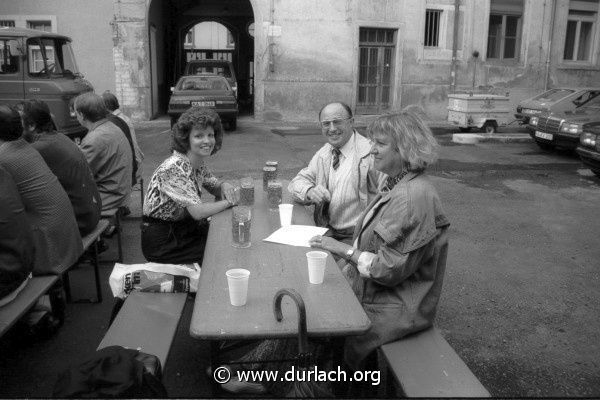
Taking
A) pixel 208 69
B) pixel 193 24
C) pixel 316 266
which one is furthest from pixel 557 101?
pixel 193 24

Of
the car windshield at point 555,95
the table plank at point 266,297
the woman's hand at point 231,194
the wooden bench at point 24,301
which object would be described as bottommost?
the wooden bench at point 24,301

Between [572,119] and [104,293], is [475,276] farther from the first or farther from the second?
[572,119]

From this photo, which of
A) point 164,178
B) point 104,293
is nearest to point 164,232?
point 164,178

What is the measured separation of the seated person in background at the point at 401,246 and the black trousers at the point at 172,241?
1.26 meters

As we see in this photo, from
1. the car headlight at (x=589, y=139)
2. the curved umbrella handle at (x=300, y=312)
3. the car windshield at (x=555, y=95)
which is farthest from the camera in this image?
the car windshield at (x=555, y=95)

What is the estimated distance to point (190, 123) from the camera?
3754 millimetres

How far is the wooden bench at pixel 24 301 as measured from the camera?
118 inches

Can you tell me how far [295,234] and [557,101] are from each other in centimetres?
1194

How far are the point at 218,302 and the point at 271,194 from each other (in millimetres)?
1705

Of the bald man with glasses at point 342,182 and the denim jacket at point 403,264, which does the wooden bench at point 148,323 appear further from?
the bald man with glasses at point 342,182

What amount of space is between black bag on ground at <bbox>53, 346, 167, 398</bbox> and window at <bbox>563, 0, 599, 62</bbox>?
70.1 feet

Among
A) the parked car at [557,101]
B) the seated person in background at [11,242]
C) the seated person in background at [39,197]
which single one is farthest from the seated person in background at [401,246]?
the parked car at [557,101]

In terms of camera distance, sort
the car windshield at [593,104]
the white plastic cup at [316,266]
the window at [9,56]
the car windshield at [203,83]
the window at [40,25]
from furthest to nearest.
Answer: the window at [40,25], the car windshield at [203,83], the car windshield at [593,104], the window at [9,56], the white plastic cup at [316,266]

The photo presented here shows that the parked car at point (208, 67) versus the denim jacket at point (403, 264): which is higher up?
the parked car at point (208, 67)
